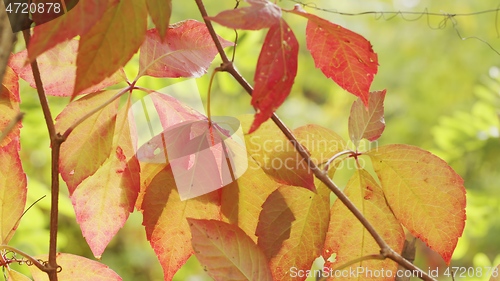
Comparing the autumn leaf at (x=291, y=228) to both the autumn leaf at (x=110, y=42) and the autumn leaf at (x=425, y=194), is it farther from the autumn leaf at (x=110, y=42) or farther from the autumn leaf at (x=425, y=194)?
the autumn leaf at (x=110, y=42)

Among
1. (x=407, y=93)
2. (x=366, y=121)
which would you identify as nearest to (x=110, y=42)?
(x=366, y=121)

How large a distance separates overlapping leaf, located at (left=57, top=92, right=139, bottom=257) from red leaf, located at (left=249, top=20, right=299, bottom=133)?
5.5 inches

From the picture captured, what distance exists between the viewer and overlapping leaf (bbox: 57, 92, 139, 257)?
1.35ft

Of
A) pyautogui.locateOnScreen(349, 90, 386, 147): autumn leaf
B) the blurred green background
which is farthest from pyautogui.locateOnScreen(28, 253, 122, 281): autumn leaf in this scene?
the blurred green background

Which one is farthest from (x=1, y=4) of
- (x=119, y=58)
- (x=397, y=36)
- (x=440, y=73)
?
(x=397, y=36)

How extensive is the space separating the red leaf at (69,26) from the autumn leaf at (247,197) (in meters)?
0.17

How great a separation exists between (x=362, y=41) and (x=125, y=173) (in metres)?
0.21

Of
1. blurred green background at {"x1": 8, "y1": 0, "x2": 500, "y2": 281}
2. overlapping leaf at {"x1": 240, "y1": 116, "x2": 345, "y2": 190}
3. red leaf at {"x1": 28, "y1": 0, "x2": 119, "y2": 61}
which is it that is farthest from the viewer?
blurred green background at {"x1": 8, "y1": 0, "x2": 500, "y2": 281}

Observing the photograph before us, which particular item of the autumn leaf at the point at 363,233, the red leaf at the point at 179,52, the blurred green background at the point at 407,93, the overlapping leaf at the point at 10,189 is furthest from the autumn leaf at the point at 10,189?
the blurred green background at the point at 407,93

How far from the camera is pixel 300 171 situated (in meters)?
0.40

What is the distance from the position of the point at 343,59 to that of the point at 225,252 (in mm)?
162

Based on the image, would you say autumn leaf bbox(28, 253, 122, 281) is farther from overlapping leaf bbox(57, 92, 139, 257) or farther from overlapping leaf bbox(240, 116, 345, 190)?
overlapping leaf bbox(240, 116, 345, 190)

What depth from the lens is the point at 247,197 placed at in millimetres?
437

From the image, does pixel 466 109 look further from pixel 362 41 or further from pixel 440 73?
pixel 362 41
